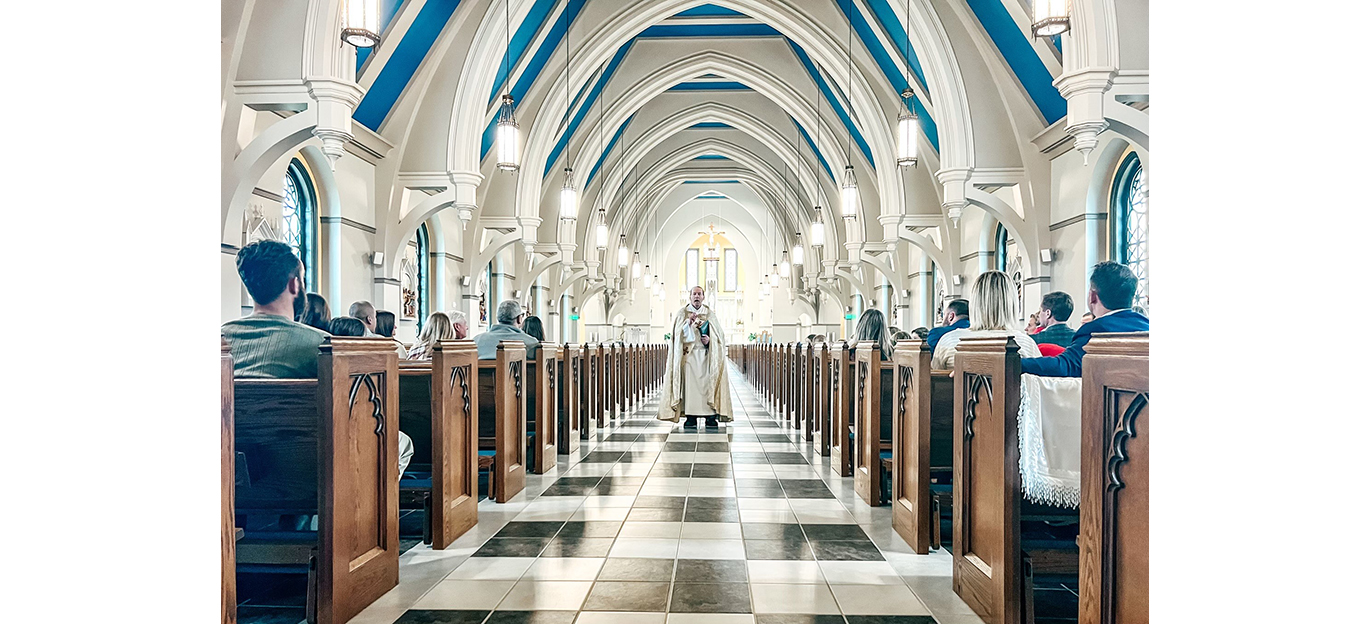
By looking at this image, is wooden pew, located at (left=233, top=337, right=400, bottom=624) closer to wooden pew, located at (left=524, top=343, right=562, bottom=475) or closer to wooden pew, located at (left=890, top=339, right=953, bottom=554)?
wooden pew, located at (left=890, top=339, right=953, bottom=554)

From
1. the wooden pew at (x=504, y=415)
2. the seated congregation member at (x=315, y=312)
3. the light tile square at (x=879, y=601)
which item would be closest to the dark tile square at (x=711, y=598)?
the light tile square at (x=879, y=601)

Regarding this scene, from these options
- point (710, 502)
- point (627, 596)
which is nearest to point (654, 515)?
point (710, 502)

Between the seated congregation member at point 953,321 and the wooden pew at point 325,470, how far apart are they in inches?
130

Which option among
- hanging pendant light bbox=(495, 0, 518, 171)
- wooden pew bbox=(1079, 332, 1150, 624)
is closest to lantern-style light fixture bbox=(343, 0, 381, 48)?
hanging pendant light bbox=(495, 0, 518, 171)

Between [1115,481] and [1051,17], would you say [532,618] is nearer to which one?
[1115,481]

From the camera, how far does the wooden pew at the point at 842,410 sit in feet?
19.4

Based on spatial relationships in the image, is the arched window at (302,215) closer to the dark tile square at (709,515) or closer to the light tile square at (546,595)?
the dark tile square at (709,515)

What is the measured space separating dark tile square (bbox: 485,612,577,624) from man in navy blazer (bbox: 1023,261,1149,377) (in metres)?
1.81
